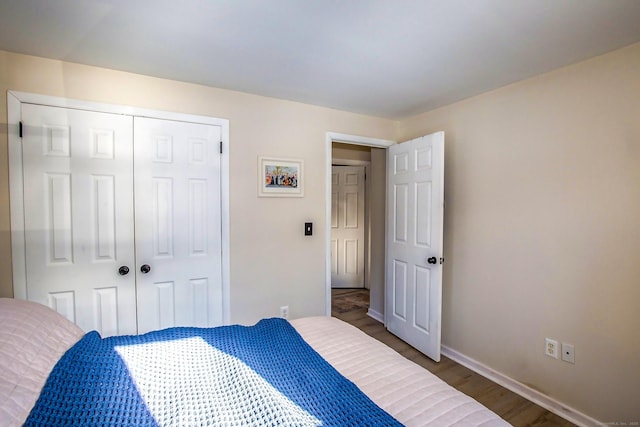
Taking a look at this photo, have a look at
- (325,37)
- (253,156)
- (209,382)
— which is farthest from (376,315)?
(325,37)

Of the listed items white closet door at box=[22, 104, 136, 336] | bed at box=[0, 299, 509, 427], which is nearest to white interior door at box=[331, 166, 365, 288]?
white closet door at box=[22, 104, 136, 336]

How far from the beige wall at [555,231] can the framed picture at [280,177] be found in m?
1.40

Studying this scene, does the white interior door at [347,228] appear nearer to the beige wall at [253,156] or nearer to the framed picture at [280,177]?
the beige wall at [253,156]

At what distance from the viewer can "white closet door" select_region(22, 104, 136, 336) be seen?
181cm

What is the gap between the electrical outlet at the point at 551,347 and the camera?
6.35 feet

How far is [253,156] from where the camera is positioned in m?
2.45

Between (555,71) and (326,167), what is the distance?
180 centimetres

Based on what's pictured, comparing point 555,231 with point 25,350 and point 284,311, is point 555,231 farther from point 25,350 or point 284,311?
point 25,350

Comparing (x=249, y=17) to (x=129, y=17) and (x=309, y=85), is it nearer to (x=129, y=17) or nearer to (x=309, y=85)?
(x=129, y=17)

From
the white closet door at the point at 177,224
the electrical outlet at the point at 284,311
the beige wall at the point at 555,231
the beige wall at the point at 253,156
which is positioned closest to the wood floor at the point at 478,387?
the beige wall at the point at 555,231

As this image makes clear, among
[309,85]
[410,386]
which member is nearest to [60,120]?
[309,85]

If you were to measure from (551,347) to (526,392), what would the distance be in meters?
0.40

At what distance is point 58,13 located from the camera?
4.59 feet

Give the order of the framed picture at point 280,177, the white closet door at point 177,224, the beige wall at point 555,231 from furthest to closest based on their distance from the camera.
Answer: the framed picture at point 280,177, the white closet door at point 177,224, the beige wall at point 555,231
